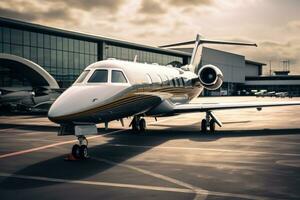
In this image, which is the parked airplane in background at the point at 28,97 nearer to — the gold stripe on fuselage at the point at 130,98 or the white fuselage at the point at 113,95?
the gold stripe on fuselage at the point at 130,98

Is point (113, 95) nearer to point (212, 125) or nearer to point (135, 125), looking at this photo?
point (135, 125)

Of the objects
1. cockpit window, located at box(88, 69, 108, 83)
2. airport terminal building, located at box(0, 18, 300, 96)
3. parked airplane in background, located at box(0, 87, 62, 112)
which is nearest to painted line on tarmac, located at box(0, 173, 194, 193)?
cockpit window, located at box(88, 69, 108, 83)

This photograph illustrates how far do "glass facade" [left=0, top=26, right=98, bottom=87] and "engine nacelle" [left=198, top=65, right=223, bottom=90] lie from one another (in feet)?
106

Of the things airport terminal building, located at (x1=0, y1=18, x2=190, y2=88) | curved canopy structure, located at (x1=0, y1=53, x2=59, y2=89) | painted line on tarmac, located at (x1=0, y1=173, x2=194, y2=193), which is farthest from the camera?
airport terminal building, located at (x1=0, y1=18, x2=190, y2=88)

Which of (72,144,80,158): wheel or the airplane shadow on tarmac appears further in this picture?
(72,144,80,158): wheel

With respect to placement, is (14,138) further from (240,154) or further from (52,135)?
(240,154)

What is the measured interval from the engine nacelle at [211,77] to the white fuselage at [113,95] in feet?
12.7

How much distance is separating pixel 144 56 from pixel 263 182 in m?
74.4

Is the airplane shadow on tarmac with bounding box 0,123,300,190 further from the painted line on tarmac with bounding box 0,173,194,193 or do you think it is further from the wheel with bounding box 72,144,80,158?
the wheel with bounding box 72,144,80,158

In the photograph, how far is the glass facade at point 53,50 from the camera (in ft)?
155

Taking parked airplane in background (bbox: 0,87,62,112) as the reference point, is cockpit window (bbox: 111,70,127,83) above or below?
above

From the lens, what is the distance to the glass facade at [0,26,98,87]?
4731 centimetres

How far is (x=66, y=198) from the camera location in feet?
23.2

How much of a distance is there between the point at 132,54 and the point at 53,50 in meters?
24.3
